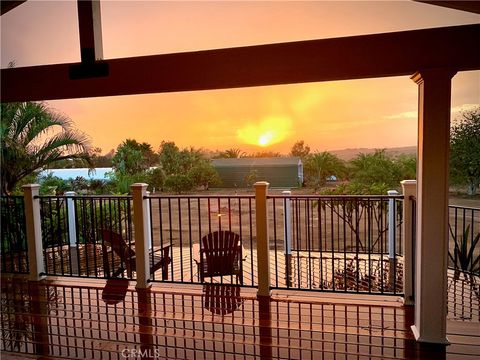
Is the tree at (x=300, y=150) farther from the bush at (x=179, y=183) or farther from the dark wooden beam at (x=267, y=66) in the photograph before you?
the dark wooden beam at (x=267, y=66)

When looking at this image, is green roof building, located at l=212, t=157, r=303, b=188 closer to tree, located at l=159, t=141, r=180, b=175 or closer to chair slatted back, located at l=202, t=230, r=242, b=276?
tree, located at l=159, t=141, r=180, b=175

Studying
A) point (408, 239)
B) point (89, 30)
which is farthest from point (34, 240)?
point (408, 239)

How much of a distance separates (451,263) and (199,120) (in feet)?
20.7

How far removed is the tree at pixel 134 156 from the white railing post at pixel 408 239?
729cm

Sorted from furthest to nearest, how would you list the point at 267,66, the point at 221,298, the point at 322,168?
the point at 322,168
the point at 221,298
the point at 267,66

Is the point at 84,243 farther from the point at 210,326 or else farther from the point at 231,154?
the point at 210,326

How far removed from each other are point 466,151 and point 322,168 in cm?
328

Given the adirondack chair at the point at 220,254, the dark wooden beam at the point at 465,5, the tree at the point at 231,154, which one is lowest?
the adirondack chair at the point at 220,254

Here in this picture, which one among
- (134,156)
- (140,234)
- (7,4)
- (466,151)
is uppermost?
(7,4)

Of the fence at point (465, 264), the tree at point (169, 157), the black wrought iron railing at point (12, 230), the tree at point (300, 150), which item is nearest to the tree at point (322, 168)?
the tree at point (300, 150)

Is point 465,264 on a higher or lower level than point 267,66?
lower

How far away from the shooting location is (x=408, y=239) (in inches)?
130

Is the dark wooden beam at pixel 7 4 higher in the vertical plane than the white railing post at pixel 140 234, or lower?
higher

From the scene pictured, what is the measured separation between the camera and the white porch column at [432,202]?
8.26ft
